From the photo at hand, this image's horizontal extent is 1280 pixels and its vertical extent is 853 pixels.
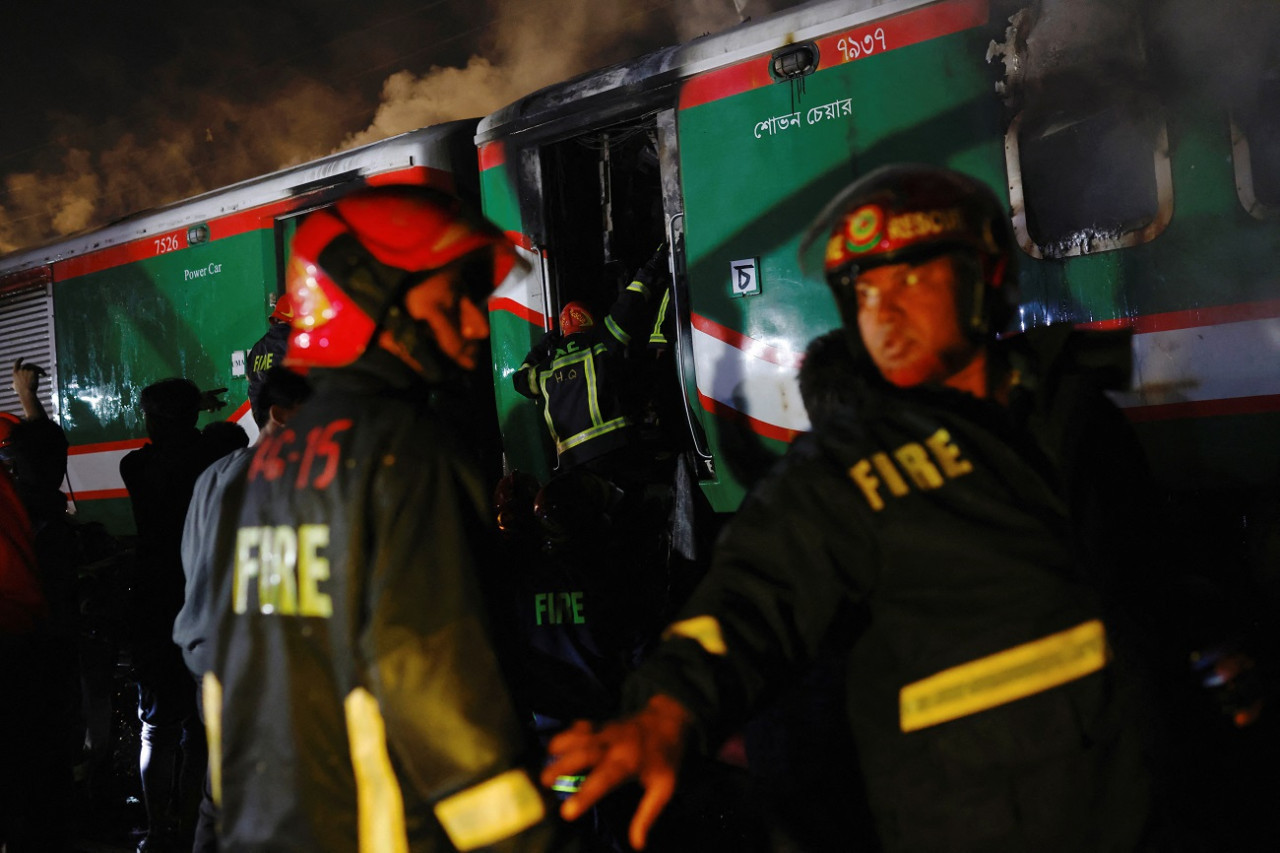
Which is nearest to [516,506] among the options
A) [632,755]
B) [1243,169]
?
[632,755]

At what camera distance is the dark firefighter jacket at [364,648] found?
1.50 m

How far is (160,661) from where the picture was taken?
Answer: 171 inches

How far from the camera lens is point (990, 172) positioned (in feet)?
13.2

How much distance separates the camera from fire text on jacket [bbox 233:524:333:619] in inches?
64.3

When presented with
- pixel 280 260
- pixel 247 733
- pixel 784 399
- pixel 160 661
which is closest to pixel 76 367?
pixel 280 260

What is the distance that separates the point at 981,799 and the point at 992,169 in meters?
3.21

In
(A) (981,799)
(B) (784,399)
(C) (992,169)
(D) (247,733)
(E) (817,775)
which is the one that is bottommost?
(E) (817,775)

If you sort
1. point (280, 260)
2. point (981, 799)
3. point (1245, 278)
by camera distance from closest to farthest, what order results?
1. point (981, 799)
2. point (1245, 278)
3. point (280, 260)

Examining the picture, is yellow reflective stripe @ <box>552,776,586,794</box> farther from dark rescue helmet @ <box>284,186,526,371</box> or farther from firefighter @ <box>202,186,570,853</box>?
dark rescue helmet @ <box>284,186,526,371</box>

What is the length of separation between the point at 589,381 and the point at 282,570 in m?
3.62

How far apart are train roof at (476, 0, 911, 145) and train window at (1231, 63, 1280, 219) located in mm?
1376

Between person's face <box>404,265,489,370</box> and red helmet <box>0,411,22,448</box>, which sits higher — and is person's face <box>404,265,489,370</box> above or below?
below

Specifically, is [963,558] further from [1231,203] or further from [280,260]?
[280,260]

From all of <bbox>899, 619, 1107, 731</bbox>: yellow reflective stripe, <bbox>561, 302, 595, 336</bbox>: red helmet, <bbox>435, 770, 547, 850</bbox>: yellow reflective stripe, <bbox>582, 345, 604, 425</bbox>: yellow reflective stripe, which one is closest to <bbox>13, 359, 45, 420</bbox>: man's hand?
<bbox>561, 302, 595, 336</bbox>: red helmet
